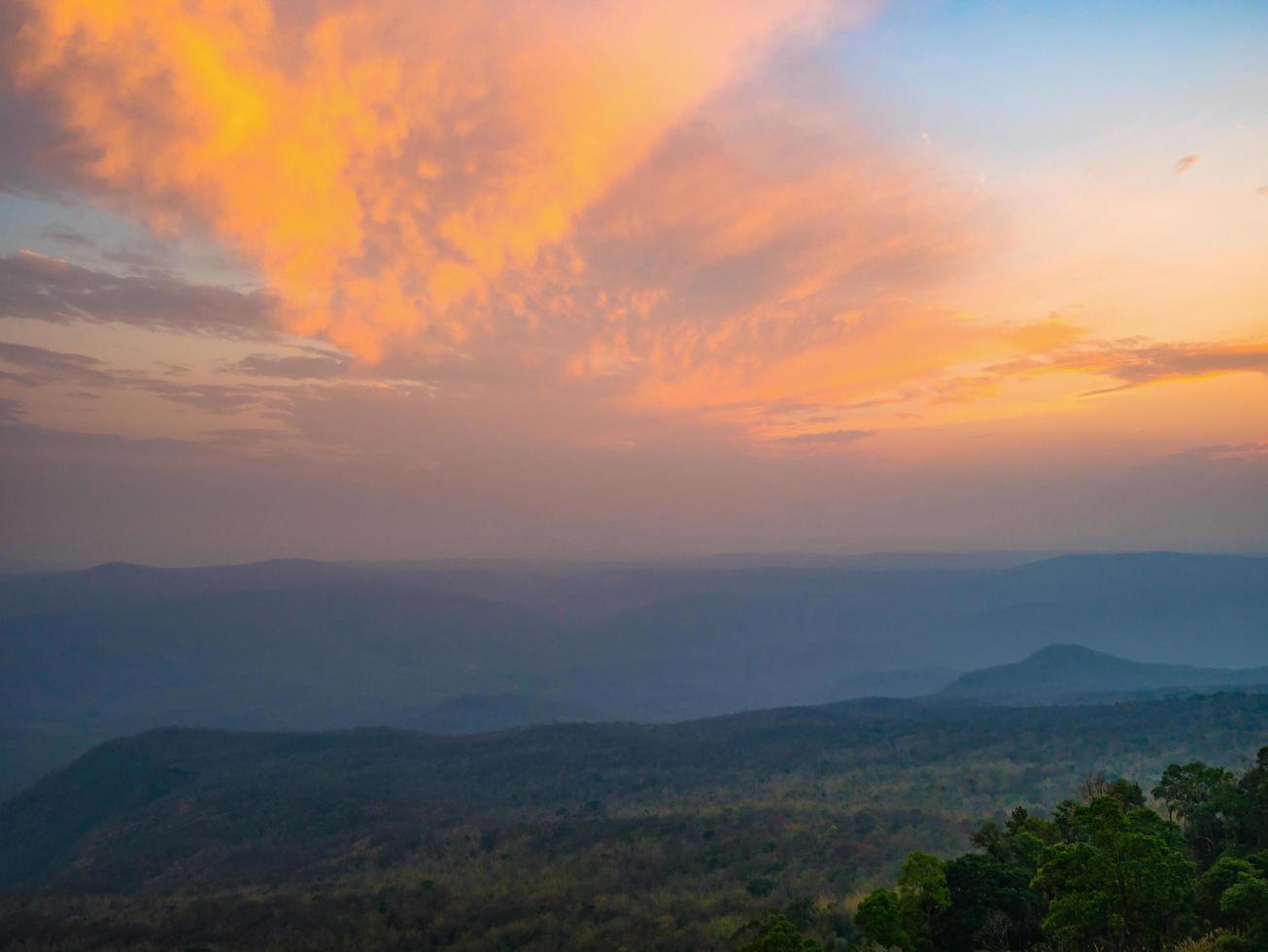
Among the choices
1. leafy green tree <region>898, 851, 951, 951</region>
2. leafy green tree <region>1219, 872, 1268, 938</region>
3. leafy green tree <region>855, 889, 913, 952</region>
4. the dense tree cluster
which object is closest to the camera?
leafy green tree <region>1219, 872, 1268, 938</region>

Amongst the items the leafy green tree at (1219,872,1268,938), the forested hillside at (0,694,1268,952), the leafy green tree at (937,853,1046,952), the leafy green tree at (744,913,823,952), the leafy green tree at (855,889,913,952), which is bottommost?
the forested hillside at (0,694,1268,952)

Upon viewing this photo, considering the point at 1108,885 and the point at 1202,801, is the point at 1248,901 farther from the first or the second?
the point at 1202,801

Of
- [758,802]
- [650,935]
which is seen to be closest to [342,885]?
[650,935]

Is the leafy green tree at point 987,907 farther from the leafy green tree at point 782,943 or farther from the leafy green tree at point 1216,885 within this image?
the leafy green tree at point 782,943

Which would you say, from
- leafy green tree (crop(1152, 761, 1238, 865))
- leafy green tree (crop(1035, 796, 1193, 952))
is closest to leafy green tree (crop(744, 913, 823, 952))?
leafy green tree (crop(1035, 796, 1193, 952))

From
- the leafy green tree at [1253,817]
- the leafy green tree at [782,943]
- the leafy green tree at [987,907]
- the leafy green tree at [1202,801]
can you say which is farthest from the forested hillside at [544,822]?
the leafy green tree at [1253,817]

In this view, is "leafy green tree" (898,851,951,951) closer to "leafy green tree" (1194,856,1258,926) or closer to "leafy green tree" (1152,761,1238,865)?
"leafy green tree" (1194,856,1258,926)

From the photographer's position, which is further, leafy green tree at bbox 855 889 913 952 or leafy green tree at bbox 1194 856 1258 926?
leafy green tree at bbox 855 889 913 952
